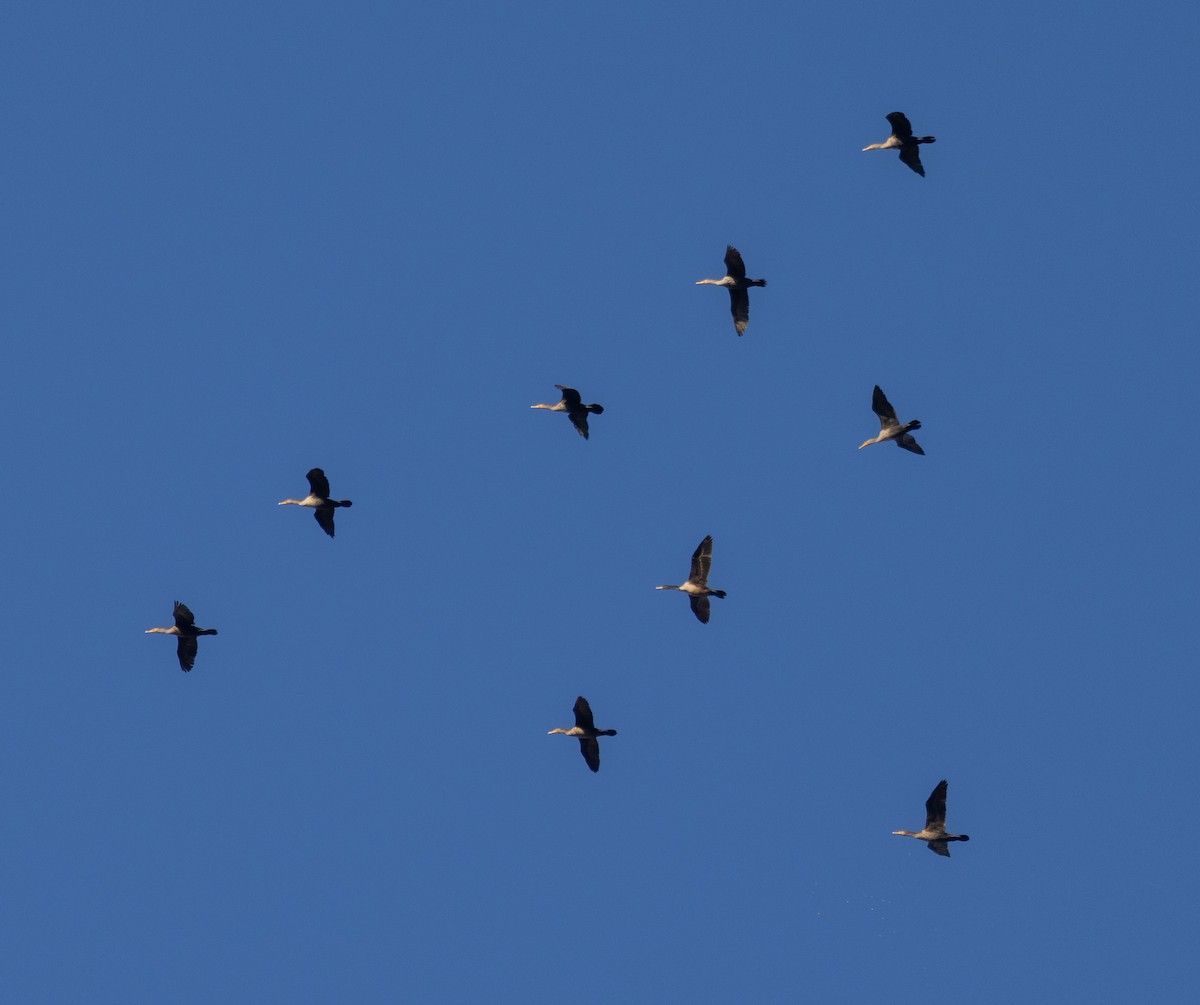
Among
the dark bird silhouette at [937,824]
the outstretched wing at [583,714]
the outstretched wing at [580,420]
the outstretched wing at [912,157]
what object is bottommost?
the dark bird silhouette at [937,824]

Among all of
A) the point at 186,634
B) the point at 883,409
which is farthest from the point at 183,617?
the point at 883,409

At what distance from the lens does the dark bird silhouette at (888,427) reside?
7594 cm

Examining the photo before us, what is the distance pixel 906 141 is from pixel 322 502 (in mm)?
16818

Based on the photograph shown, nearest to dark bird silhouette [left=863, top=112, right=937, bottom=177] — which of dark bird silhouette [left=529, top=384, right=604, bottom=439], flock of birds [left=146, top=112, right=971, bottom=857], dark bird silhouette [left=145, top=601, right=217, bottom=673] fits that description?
flock of birds [left=146, top=112, right=971, bottom=857]

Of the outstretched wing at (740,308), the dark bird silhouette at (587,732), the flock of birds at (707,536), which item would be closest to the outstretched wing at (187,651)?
the flock of birds at (707,536)

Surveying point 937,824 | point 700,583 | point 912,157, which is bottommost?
A: point 937,824

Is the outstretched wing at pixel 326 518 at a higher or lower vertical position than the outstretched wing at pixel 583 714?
higher

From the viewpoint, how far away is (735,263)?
75250mm

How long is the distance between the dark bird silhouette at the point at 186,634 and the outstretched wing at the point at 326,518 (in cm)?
378

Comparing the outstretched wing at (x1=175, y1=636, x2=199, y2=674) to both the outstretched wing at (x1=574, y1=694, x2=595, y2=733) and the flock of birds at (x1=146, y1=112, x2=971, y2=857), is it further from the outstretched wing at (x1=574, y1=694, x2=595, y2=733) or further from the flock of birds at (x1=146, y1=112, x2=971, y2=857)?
the outstretched wing at (x1=574, y1=694, x2=595, y2=733)

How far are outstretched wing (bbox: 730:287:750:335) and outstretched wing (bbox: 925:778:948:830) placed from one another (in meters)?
12.1

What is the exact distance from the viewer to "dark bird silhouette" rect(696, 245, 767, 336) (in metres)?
75.2

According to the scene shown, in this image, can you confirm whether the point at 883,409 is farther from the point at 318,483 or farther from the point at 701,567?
the point at 318,483

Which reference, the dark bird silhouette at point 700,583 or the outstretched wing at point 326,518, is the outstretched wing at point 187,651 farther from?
the dark bird silhouette at point 700,583
